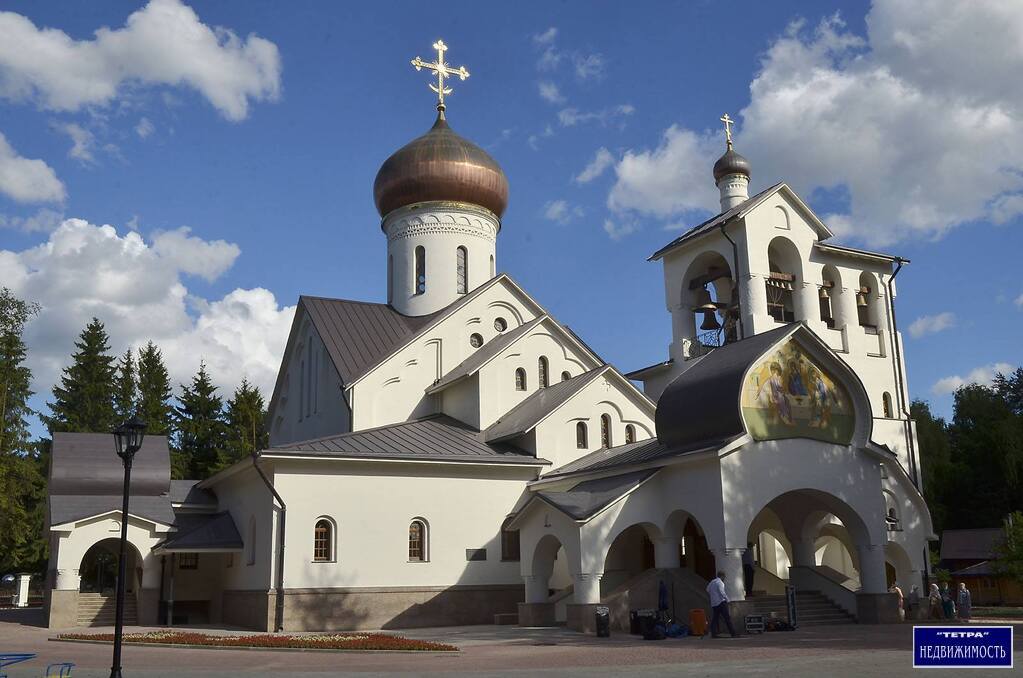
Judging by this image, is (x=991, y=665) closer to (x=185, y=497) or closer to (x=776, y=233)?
(x=776, y=233)

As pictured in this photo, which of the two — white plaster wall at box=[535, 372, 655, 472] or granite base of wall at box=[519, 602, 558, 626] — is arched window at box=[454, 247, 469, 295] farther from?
granite base of wall at box=[519, 602, 558, 626]

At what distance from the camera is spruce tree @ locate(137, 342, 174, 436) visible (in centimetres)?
4556

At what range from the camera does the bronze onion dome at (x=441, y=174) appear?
3002cm

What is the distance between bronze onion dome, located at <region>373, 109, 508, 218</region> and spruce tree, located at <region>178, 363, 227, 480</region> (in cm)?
1963

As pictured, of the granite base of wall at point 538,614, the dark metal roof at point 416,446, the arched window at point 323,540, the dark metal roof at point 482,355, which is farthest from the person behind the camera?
the dark metal roof at point 482,355

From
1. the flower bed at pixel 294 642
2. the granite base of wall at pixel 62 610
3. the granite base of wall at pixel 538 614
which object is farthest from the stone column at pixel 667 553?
the granite base of wall at pixel 62 610

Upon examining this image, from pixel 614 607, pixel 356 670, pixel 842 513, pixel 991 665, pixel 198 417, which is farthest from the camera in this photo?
pixel 198 417

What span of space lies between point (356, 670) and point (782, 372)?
10733mm

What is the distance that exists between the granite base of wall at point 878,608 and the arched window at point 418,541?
383 inches

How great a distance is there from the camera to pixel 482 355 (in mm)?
26562

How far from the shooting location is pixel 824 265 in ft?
89.0

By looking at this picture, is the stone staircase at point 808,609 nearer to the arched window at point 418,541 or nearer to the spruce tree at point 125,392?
the arched window at point 418,541

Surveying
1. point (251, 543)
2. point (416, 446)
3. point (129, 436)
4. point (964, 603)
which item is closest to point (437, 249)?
point (416, 446)

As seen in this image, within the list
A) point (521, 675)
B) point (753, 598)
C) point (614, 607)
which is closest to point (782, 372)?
point (753, 598)
